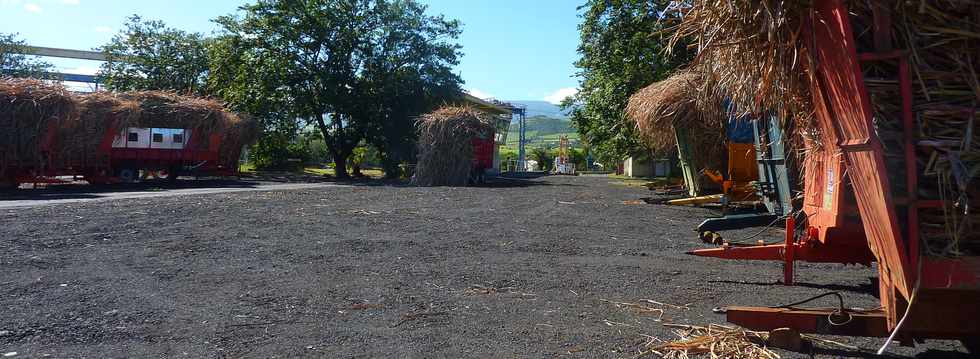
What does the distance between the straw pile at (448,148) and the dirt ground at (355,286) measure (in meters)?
15.7

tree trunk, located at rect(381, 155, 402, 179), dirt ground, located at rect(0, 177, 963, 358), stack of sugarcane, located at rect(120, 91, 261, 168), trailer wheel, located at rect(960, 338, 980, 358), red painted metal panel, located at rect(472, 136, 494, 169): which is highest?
stack of sugarcane, located at rect(120, 91, 261, 168)

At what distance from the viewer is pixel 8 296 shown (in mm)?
6070

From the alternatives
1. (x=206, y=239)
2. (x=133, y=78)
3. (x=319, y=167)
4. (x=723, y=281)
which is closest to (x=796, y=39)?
(x=723, y=281)

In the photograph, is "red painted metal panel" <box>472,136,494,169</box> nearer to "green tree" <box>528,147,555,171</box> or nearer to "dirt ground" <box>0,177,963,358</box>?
"dirt ground" <box>0,177,963,358</box>

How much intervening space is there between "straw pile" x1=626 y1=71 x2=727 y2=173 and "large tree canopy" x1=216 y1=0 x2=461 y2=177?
72.8 feet

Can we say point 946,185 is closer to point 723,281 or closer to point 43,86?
point 723,281

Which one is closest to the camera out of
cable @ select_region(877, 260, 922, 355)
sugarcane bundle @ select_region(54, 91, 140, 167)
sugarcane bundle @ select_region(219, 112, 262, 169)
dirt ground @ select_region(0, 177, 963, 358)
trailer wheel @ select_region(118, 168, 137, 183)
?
cable @ select_region(877, 260, 922, 355)

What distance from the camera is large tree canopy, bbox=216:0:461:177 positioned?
3728cm

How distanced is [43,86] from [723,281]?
900 inches

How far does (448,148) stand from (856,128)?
25314mm

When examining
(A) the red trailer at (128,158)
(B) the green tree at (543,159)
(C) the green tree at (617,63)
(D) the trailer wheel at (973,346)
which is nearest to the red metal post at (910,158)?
(D) the trailer wheel at (973,346)

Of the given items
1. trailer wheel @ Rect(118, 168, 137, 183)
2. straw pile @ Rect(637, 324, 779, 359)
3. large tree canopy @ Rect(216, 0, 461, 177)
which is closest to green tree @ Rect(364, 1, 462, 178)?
large tree canopy @ Rect(216, 0, 461, 177)

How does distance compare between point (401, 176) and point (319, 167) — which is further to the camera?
point (319, 167)

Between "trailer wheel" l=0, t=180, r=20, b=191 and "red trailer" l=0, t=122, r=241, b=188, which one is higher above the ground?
"red trailer" l=0, t=122, r=241, b=188
